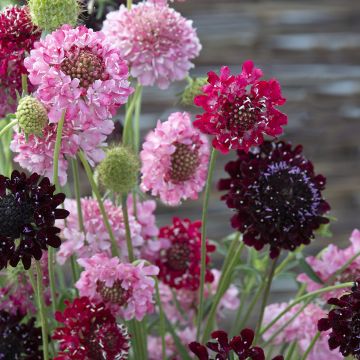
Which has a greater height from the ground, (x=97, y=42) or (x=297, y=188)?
(x=97, y=42)

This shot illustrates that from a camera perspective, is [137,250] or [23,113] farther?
[137,250]

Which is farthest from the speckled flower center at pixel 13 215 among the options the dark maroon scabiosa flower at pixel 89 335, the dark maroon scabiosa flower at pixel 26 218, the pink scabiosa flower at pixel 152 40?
the pink scabiosa flower at pixel 152 40

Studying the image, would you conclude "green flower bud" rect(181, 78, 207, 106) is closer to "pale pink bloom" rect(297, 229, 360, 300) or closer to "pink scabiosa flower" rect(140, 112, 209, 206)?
"pink scabiosa flower" rect(140, 112, 209, 206)

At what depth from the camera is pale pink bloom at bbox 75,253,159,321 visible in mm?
660

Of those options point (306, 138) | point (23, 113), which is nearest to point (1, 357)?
point (23, 113)

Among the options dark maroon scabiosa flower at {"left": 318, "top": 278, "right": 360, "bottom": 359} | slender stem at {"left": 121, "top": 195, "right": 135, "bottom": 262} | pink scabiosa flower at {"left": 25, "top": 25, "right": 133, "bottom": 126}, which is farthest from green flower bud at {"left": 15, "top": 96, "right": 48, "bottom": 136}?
dark maroon scabiosa flower at {"left": 318, "top": 278, "right": 360, "bottom": 359}

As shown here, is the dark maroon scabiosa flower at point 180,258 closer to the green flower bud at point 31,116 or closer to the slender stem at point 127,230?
the slender stem at point 127,230

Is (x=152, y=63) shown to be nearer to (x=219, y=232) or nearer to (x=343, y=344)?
(x=343, y=344)

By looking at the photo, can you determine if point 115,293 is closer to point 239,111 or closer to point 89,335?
point 89,335

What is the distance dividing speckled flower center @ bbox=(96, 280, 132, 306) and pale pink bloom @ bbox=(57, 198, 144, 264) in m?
0.05

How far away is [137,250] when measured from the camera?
77cm

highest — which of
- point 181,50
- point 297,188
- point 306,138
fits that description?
point 181,50

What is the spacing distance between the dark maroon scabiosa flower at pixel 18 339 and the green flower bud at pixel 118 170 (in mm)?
134

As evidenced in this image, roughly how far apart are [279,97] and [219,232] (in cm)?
130
